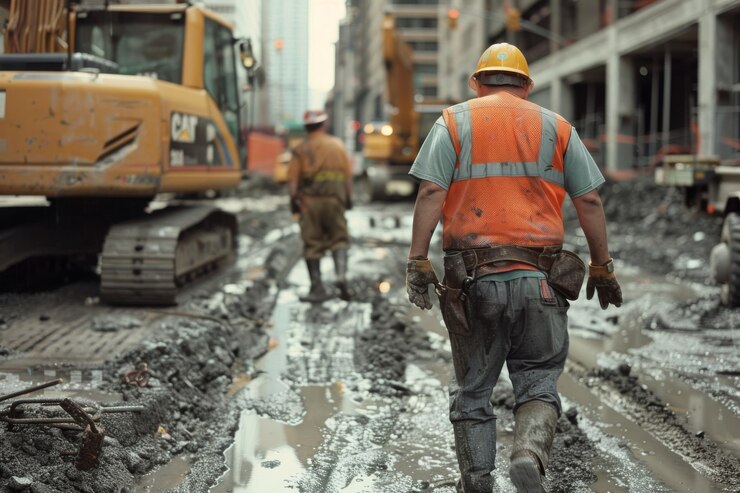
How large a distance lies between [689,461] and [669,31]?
2173cm

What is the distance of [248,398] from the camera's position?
21.1 ft

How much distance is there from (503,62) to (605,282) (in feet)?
3.75

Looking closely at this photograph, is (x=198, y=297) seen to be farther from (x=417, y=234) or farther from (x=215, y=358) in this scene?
(x=417, y=234)

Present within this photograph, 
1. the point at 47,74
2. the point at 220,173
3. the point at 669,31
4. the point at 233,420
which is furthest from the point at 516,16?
the point at 233,420

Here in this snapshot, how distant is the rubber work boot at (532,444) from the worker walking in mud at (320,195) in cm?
629

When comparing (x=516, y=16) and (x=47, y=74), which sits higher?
(x=516, y=16)

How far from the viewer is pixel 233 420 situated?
590 centimetres

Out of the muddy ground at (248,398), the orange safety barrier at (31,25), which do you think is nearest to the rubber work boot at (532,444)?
the muddy ground at (248,398)

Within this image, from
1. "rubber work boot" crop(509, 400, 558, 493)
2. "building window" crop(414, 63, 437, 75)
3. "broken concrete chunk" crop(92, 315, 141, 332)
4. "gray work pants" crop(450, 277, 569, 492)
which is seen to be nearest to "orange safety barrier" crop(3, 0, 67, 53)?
"broken concrete chunk" crop(92, 315, 141, 332)

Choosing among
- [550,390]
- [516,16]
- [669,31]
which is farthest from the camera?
[516,16]

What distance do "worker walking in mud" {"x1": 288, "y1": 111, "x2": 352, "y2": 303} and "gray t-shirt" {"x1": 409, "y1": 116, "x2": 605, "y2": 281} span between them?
5.99 meters

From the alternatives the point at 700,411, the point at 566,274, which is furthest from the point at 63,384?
the point at 700,411

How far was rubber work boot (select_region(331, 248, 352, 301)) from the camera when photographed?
1045 centimetres

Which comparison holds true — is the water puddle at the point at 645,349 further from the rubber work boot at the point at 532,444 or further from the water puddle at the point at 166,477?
the water puddle at the point at 166,477
